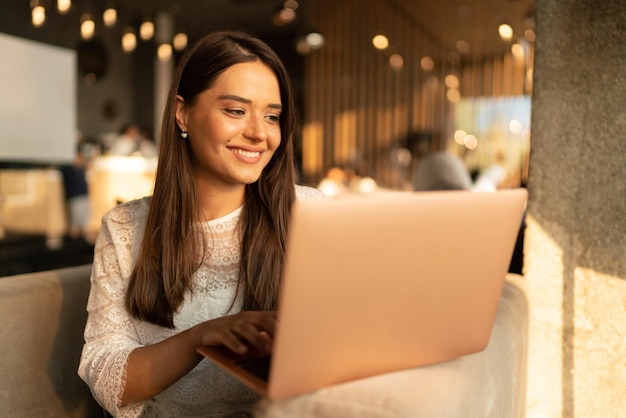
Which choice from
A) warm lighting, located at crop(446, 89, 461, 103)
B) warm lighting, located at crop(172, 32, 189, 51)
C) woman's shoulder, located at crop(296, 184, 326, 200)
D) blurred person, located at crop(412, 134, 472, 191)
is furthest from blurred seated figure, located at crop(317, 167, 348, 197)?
warm lighting, located at crop(446, 89, 461, 103)

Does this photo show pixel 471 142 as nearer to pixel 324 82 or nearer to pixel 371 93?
pixel 371 93

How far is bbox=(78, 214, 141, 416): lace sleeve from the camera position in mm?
1200

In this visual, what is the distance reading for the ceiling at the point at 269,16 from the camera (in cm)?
768

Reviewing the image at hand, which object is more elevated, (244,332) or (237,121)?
(237,121)

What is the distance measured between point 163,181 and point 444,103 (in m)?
9.47

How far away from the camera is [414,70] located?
10.4 m

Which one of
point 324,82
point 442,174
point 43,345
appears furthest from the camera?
point 324,82

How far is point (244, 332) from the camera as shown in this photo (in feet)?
3.04

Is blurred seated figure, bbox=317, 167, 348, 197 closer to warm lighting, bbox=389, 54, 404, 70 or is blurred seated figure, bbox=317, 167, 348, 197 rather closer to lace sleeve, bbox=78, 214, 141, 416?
lace sleeve, bbox=78, 214, 141, 416

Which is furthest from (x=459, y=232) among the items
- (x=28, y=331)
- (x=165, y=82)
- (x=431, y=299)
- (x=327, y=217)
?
(x=165, y=82)

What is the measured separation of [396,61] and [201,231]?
9.07 meters

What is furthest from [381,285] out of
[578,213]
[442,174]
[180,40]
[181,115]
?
[180,40]

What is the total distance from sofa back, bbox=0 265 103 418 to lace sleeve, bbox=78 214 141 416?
0.24 metres

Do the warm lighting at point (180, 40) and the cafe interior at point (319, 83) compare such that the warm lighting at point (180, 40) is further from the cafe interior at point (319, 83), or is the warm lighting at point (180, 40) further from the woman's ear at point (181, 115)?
the woman's ear at point (181, 115)
